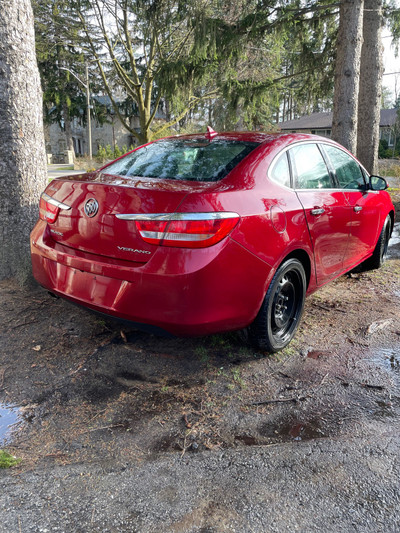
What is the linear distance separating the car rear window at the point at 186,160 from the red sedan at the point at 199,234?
0.04 feet

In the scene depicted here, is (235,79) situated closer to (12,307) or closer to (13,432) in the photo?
(12,307)

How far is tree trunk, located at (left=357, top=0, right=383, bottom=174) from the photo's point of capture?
995 centimetres

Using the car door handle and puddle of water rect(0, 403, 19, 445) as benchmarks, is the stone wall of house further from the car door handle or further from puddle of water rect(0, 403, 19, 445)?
puddle of water rect(0, 403, 19, 445)

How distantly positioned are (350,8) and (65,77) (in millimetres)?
39006

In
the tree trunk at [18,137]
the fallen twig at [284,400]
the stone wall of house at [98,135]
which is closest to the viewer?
the fallen twig at [284,400]

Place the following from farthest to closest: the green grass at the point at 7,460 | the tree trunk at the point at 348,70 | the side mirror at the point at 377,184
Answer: the tree trunk at the point at 348,70 → the side mirror at the point at 377,184 → the green grass at the point at 7,460

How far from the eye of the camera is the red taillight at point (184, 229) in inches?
98.0

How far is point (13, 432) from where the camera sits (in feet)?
7.91

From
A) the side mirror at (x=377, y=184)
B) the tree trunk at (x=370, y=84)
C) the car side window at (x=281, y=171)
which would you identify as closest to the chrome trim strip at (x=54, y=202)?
the car side window at (x=281, y=171)

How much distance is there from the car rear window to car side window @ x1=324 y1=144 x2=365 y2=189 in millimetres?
1265

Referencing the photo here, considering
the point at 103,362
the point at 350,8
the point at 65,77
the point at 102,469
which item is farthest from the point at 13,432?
the point at 65,77

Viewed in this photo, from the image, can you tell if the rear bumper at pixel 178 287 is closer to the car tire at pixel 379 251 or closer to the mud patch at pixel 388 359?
the mud patch at pixel 388 359

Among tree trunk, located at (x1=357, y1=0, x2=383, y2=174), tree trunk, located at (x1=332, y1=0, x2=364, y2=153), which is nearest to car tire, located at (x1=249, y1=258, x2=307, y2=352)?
tree trunk, located at (x1=332, y1=0, x2=364, y2=153)

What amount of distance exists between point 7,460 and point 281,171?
8.51ft
